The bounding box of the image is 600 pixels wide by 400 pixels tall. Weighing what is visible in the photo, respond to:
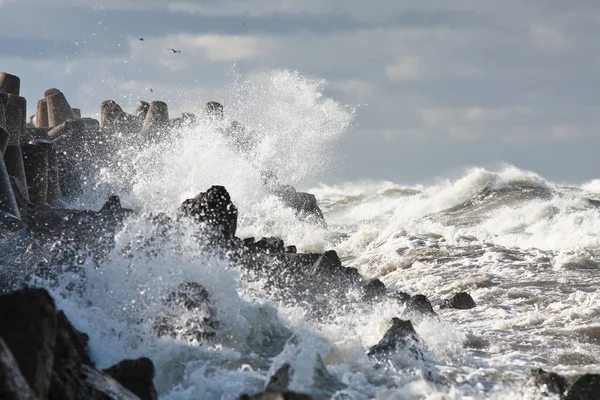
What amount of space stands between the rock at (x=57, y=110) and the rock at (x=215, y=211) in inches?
704

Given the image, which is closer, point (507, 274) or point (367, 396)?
point (367, 396)

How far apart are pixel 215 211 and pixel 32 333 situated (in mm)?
5183

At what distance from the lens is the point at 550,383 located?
5.62m

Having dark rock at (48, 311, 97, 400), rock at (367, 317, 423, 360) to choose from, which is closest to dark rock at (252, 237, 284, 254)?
rock at (367, 317, 423, 360)

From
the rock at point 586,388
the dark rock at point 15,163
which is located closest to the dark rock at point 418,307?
the rock at point 586,388

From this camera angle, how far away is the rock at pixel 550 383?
5578mm

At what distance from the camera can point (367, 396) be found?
5691 millimetres

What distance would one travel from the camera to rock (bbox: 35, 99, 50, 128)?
26.7 meters

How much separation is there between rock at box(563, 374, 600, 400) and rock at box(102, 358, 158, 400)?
7.96 ft

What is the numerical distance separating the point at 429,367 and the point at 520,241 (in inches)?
406

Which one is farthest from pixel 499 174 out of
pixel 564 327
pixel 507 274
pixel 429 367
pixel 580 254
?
pixel 429 367

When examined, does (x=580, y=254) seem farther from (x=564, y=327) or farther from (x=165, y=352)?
(x=165, y=352)

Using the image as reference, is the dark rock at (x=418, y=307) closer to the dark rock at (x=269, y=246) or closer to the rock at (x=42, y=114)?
the dark rock at (x=269, y=246)

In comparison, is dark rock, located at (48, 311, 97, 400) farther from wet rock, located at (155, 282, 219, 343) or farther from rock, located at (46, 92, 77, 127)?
rock, located at (46, 92, 77, 127)
